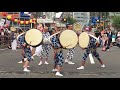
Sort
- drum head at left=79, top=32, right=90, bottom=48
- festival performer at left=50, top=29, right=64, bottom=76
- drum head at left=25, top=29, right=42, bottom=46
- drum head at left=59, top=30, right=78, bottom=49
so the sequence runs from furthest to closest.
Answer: drum head at left=79, top=32, right=90, bottom=48
drum head at left=25, top=29, right=42, bottom=46
drum head at left=59, top=30, right=78, bottom=49
festival performer at left=50, top=29, right=64, bottom=76

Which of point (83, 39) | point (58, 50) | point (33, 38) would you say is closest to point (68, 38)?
point (58, 50)

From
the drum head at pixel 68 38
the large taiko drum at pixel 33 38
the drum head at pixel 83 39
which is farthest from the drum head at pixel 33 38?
the drum head at pixel 83 39

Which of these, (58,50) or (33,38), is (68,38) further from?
(33,38)

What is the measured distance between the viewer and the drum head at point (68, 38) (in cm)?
1039

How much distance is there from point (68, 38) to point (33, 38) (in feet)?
3.77

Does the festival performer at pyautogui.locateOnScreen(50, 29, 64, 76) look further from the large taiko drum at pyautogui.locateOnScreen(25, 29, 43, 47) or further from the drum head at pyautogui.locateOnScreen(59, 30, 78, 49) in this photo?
the large taiko drum at pyautogui.locateOnScreen(25, 29, 43, 47)

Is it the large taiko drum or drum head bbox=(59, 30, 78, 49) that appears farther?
the large taiko drum

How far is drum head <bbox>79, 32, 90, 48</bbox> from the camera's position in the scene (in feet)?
37.0

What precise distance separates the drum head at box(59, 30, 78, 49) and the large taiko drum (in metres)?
0.82

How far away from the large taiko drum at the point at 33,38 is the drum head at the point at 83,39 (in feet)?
4.46

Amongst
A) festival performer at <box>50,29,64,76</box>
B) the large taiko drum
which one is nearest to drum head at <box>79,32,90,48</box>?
festival performer at <box>50,29,64,76</box>
